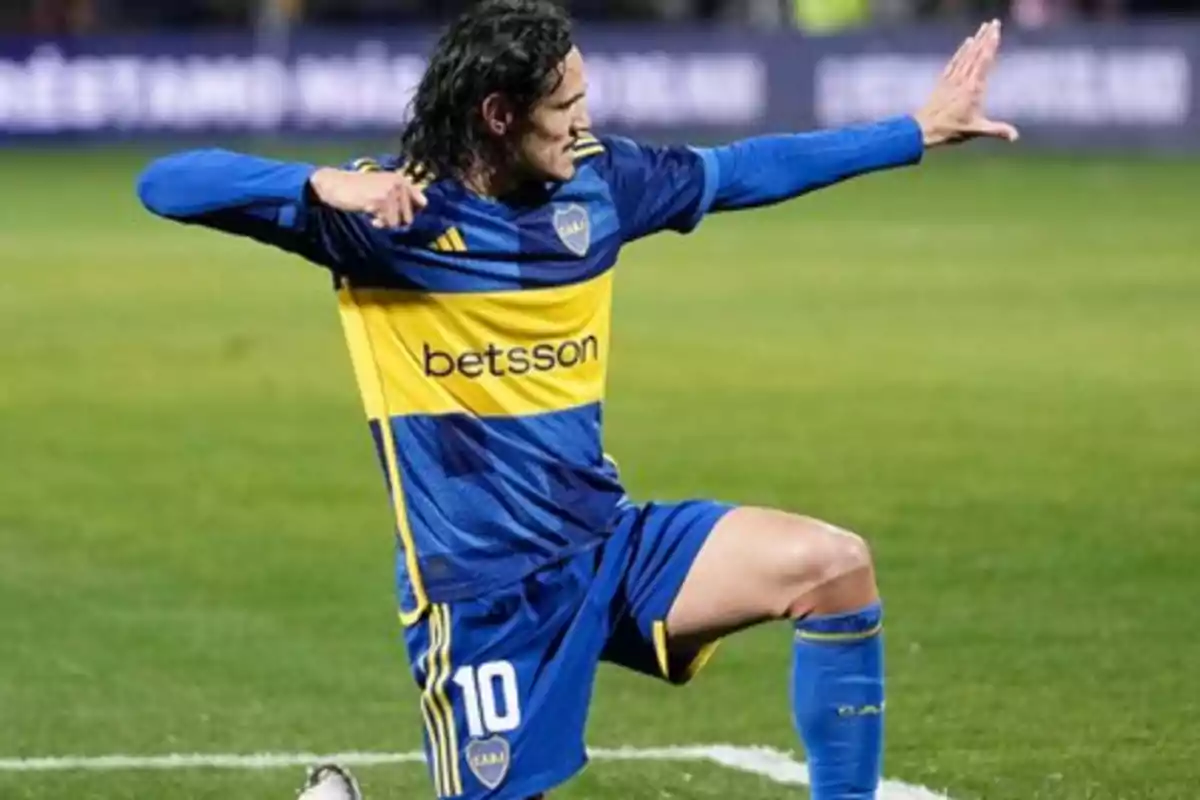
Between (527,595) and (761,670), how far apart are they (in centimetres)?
293

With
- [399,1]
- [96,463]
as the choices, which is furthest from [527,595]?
[399,1]

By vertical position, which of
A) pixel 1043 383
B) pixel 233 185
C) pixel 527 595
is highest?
pixel 233 185

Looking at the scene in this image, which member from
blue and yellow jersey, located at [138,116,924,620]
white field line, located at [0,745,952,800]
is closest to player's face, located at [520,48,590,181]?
blue and yellow jersey, located at [138,116,924,620]

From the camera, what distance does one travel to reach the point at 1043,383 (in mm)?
14391

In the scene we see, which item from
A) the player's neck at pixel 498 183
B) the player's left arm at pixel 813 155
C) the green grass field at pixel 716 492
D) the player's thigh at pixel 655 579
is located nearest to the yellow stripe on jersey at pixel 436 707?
the player's thigh at pixel 655 579

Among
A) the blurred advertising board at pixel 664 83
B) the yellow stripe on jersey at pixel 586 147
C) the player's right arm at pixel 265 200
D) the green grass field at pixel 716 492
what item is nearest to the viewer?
the player's right arm at pixel 265 200

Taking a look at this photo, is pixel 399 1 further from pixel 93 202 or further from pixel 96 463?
pixel 96 463

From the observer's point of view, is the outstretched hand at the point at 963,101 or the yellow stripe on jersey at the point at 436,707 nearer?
the yellow stripe on jersey at the point at 436,707

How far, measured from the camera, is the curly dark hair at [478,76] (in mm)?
5496

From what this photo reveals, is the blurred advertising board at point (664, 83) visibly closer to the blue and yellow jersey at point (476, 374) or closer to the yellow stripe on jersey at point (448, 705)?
the blue and yellow jersey at point (476, 374)

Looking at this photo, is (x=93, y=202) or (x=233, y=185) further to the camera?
(x=93, y=202)

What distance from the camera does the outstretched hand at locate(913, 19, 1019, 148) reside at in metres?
5.96

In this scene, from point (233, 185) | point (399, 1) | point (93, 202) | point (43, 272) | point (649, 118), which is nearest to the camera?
point (233, 185)

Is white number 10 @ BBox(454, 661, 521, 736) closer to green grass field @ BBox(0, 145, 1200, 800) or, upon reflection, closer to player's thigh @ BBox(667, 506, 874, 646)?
player's thigh @ BBox(667, 506, 874, 646)
